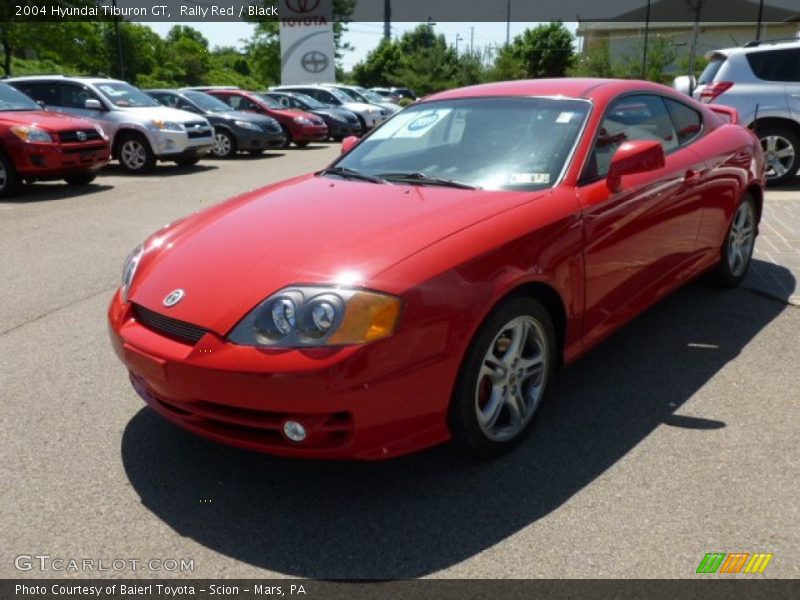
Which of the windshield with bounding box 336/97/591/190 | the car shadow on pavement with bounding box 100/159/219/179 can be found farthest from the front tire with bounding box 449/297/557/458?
the car shadow on pavement with bounding box 100/159/219/179

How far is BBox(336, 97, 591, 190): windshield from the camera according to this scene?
137 inches

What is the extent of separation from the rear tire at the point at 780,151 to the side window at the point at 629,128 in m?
6.14

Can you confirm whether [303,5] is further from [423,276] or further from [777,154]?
[423,276]

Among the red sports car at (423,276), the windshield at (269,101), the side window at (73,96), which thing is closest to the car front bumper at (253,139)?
the windshield at (269,101)

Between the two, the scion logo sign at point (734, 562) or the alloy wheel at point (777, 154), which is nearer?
the scion logo sign at point (734, 562)

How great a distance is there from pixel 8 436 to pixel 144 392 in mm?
772

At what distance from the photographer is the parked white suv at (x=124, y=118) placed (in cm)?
1284

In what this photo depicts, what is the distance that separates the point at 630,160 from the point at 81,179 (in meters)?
10.0

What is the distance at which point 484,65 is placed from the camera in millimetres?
50125

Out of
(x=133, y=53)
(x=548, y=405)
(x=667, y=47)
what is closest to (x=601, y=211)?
(x=548, y=405)

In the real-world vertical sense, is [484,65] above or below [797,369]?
above

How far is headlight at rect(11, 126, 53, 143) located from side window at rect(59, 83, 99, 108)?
3.33 meters

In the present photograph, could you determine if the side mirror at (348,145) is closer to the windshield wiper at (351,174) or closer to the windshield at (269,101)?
the windshield wiper at (351,174)

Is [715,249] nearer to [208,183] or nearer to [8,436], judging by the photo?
[8,436]
